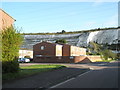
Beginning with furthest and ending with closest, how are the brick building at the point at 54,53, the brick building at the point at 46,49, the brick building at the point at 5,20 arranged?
the brick building at the point at 46,49
the brick building at the point at 54,53
the brick building at the point at 5,20

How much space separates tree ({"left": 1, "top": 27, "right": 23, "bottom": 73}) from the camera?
51.1 feet

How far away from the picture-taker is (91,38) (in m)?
160

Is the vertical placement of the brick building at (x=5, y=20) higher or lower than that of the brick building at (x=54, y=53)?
higher

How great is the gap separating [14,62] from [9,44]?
1389mm

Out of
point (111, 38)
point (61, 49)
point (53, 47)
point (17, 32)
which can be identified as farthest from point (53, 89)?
point (111, 38)

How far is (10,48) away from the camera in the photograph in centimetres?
1605

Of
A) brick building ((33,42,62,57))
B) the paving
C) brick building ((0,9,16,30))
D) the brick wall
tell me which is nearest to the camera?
the paving

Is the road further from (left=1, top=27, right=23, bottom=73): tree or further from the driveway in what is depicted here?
(left=1, top=27, right=23, bottom=73): tree

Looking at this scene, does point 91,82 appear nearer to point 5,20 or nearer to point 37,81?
point 37,81

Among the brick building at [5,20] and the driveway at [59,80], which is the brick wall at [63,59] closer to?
the driveway at [59,80]

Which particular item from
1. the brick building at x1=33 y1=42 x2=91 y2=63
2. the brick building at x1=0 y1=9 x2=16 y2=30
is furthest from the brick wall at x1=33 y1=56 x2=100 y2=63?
the brick building at x1=0 y1=9 x2=16 y2=30

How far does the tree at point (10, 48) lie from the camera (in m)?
15.6

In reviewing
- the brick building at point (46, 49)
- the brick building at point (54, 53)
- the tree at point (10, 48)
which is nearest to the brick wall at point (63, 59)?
the brick building at point (54, 53)

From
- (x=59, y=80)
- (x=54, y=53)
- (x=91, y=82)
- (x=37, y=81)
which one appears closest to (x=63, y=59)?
(x=54, y=53)
